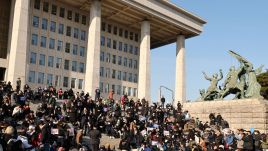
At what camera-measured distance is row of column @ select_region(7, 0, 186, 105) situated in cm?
4012

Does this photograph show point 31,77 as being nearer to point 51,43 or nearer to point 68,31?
point 51,43

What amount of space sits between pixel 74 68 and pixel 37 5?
9.60 m

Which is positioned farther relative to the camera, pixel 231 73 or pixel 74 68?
pixel 74 68

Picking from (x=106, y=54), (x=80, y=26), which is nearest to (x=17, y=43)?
(x=80, y=26)

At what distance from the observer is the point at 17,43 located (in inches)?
1577

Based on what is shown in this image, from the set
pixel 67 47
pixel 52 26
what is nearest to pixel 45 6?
pixel 52 26

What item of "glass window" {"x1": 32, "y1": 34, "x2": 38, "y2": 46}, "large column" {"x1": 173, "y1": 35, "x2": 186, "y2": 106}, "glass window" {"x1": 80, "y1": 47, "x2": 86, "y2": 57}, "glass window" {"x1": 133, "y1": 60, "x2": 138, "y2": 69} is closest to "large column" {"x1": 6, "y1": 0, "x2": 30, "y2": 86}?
"glass window" {"x1": 32, "y1": 34, "x2": 38, "y2": 46}

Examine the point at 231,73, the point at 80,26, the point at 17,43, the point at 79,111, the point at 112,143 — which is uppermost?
the point at 80,26

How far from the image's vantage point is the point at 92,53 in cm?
4638

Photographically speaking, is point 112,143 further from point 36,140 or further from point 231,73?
point 231,73

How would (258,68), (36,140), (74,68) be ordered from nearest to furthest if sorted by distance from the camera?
(36,140) → (258,68) → (74,68)

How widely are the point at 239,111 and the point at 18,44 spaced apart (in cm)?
2300

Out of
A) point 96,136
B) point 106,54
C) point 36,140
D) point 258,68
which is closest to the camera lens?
point 36,140

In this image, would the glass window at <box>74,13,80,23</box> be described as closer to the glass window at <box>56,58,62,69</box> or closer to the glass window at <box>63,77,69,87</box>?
the glass window at <box>56,58,62,69</box>
